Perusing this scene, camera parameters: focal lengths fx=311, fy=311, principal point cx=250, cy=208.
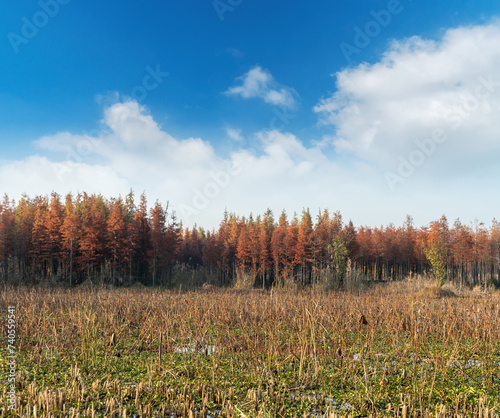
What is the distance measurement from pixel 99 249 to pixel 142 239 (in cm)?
393

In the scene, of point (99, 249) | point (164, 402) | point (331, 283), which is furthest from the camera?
point (99, 249)

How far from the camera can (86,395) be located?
3670mm

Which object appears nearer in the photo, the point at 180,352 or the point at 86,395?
the point at 86,395

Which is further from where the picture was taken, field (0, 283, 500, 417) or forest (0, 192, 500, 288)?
forest (0, 192, 500, 288)

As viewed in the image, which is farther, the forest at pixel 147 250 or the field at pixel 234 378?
the forest at pixel 147 250

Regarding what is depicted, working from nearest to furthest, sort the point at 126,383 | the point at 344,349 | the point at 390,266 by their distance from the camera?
the point at 126,383 < the point at 344,349 < the point at 390,266

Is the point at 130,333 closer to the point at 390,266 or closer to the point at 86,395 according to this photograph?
the point at 86,395

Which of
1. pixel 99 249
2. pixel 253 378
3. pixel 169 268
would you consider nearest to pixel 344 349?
pixel 253 378

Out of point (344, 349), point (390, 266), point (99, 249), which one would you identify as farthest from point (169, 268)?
point (390, 266)

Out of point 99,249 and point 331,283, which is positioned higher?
point 99,249

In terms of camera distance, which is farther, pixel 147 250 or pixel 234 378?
pixel 147 250

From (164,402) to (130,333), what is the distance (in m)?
3.54

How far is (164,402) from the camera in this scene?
134 inches

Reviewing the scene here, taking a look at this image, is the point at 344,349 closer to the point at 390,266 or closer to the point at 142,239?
the point at 142,239
